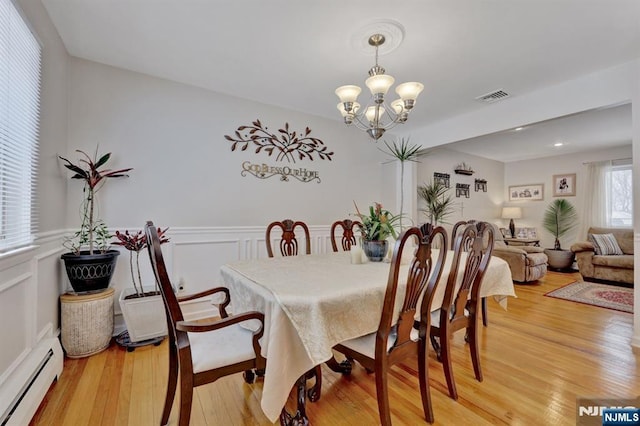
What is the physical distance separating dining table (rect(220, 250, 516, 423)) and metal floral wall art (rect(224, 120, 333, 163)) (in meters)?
1.97

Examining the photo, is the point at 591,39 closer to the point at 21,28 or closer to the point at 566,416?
the point at 566,416

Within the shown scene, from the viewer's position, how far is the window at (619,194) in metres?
5.44

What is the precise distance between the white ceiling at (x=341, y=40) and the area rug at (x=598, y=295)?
276 cm

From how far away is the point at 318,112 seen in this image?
3.80 m

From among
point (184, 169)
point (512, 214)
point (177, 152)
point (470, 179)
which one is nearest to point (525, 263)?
point (470, 179)

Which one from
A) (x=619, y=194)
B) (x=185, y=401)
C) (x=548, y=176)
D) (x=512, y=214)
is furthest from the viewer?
(x=512, y=214)

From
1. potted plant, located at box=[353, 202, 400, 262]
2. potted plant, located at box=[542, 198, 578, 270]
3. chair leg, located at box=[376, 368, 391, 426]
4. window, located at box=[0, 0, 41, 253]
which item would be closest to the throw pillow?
potted plant, located at box=[542, 198, 578, 270]

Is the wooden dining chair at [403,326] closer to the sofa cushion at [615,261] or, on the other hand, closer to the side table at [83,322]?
the side table at [83,322]

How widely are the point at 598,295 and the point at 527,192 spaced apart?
3457 millimetres

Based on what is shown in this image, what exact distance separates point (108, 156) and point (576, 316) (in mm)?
4967

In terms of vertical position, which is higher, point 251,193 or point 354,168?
point 354,168

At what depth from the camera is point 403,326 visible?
147 cm

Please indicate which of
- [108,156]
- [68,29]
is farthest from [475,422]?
[68,29]

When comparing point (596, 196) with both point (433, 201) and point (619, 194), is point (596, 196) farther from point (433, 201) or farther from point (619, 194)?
point (433, 201)
